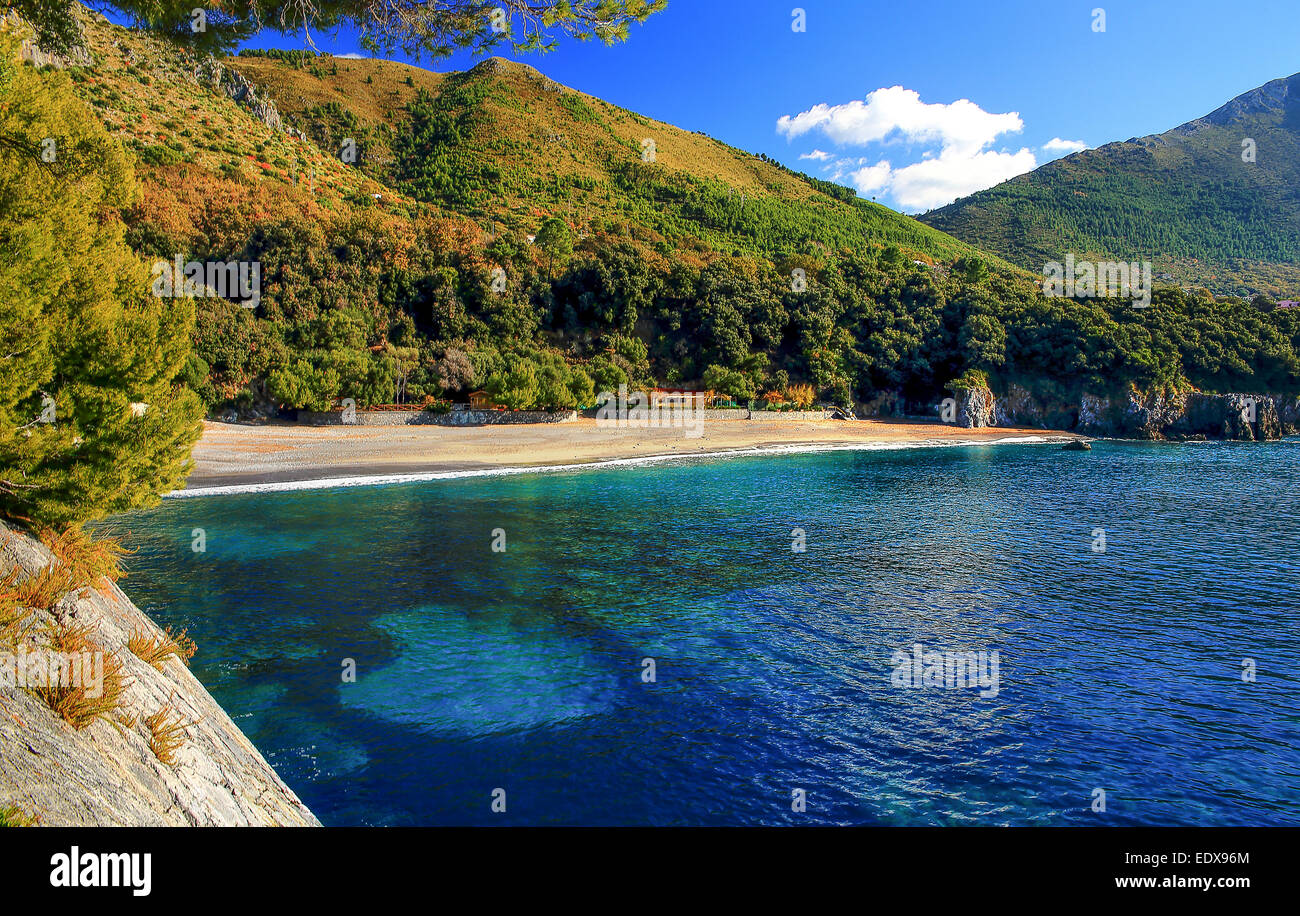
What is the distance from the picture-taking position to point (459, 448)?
3819 cm

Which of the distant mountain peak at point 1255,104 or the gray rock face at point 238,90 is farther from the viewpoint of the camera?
the distant mountain peak at point 1255,104

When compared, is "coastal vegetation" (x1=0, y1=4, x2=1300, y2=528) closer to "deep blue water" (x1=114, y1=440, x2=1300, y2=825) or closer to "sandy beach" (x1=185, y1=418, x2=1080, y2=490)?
"sandy beach" (x1=185, y1=418, x2=1080, y2=490)

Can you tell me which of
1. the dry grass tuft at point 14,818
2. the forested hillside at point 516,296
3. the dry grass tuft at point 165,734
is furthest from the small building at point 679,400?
the dry grass tuft at point 14,818

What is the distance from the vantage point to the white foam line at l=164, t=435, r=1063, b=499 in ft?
91.6

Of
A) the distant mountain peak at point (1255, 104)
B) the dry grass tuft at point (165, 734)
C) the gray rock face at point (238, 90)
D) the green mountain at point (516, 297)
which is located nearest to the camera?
the dry grass tuft at point (165, 734)

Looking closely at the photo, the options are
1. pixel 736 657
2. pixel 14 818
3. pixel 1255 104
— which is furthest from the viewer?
pixel 1255 104

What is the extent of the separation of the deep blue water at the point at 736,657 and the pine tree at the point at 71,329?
142 inches

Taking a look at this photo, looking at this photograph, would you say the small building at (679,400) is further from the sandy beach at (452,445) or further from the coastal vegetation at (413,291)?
the sandy beach at (452,445)

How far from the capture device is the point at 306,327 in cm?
4841

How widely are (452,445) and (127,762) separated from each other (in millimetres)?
33992

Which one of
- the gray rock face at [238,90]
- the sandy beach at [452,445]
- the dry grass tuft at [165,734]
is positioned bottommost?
the dry grass tuft at [165,734]

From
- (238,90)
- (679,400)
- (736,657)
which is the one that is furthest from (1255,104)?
(736,657)

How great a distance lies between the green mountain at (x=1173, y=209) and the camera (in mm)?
125625

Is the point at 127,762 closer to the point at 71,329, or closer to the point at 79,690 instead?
the point at 79,690
